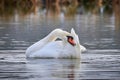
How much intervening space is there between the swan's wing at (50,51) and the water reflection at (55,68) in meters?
0.38

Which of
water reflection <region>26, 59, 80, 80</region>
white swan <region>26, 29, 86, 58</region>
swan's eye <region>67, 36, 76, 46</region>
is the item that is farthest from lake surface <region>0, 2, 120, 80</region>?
swan's eye <region>67, 36, 76, 46</region>

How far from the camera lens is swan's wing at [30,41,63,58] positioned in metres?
15.3

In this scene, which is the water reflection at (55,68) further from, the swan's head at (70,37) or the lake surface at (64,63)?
the swan's head at (70,37)

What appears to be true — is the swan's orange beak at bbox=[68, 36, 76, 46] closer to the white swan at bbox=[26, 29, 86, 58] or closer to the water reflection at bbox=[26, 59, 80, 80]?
the white swan at bbox=[26, 29, 86, 58]

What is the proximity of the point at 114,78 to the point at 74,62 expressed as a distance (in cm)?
298

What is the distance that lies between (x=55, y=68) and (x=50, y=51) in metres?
2.20

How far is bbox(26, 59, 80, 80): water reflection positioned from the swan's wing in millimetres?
382

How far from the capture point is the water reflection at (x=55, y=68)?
39.7ft

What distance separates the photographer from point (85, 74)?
12281 millimetres

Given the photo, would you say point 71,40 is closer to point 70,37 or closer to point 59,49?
point 70,37

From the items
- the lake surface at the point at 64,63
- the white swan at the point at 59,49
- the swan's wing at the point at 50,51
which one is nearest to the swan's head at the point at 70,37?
the white swan at the point at 59,49

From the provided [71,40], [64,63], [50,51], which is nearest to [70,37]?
[71,40]

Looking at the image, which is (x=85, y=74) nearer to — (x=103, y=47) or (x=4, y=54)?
(x=4, y=54)

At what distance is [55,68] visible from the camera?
1324cm
